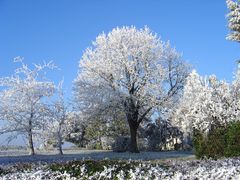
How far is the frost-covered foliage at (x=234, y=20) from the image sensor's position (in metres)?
30.2

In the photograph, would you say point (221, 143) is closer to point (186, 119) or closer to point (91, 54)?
point (186, 119)

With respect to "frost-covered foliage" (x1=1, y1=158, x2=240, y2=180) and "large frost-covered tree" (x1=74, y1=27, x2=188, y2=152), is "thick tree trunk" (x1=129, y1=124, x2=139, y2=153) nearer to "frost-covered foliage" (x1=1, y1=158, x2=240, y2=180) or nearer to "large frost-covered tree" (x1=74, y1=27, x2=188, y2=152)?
"large frost-covered tree" (x1=74, y1=27, x2=188, y2=152)

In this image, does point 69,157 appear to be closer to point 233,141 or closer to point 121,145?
point 233,141

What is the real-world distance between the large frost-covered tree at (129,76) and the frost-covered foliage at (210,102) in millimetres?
3973

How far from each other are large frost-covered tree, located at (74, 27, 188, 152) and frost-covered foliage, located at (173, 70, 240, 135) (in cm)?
397

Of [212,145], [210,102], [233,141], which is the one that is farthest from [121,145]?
[233,141]

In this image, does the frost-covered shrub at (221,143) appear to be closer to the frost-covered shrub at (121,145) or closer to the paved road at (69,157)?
the paved road at (69,157)

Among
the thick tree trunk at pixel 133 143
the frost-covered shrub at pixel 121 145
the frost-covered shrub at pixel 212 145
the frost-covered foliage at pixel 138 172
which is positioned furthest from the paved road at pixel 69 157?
the frost-covered shrub at pixel 121 145

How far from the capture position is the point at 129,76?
43.7 meters

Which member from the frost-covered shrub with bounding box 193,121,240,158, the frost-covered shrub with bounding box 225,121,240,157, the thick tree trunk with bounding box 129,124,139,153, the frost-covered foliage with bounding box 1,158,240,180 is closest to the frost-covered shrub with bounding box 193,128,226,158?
the frost-covered shrub with bounding box 193,121,240,158

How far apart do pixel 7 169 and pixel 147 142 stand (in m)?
33.6

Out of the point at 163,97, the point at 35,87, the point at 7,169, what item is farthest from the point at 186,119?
the point at 7,169

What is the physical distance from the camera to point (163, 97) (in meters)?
44.1

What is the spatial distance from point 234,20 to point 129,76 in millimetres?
15445
